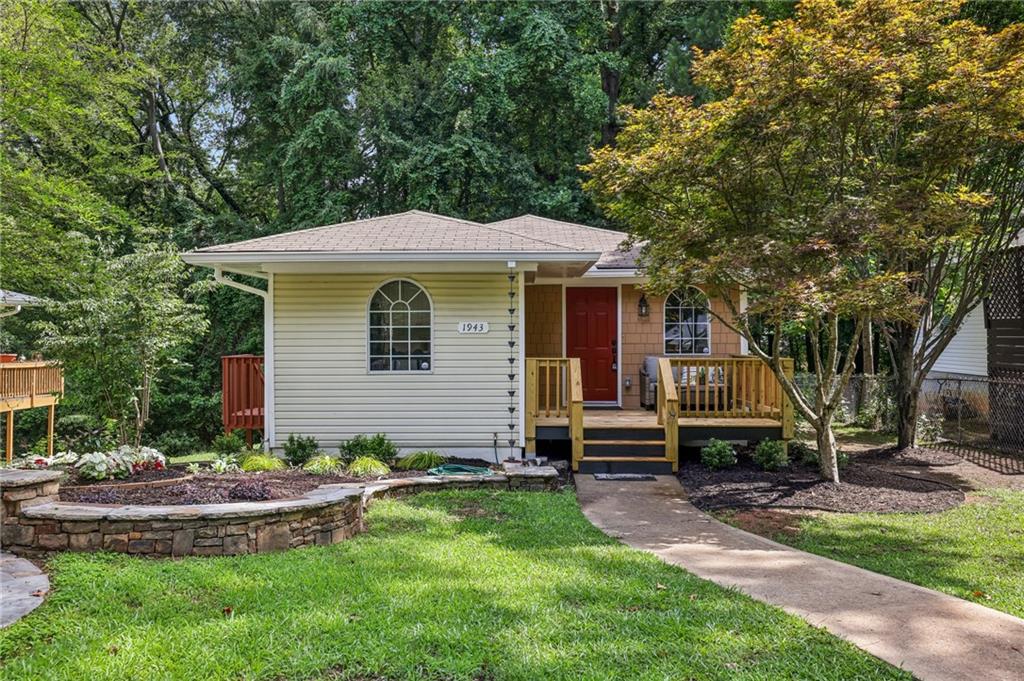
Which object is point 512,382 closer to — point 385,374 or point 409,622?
point 385,374

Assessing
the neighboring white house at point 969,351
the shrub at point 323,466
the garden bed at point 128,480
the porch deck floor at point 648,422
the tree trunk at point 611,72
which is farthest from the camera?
the tree trunk at point 611,72

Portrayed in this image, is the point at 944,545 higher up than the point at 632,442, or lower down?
lower down

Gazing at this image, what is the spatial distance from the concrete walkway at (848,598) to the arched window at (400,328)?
3591 mm

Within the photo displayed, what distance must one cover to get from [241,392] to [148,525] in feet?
16.2

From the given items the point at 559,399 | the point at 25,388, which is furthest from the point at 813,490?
Result: the point at 25,388

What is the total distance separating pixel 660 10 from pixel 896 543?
56.8ft

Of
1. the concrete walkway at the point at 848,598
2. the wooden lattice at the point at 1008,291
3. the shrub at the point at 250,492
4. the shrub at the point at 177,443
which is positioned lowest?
the shrub at the point at 177,443

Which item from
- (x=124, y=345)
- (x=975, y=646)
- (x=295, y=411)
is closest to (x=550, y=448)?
(x=295, y=411)

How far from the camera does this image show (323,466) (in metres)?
7.25

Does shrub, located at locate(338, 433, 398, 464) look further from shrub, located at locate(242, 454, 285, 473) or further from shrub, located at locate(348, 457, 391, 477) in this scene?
shrub, located at locate(242, 454, 285, 473)

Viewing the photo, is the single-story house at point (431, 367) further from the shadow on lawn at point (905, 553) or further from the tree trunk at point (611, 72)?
the tree trunk at point (611, 72)

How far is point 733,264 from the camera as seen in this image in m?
6.48

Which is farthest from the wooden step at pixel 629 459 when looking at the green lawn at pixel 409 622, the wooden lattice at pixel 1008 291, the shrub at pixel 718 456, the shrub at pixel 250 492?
the wooden lattice at pixel 1008 291

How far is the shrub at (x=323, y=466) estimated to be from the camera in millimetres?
7051
